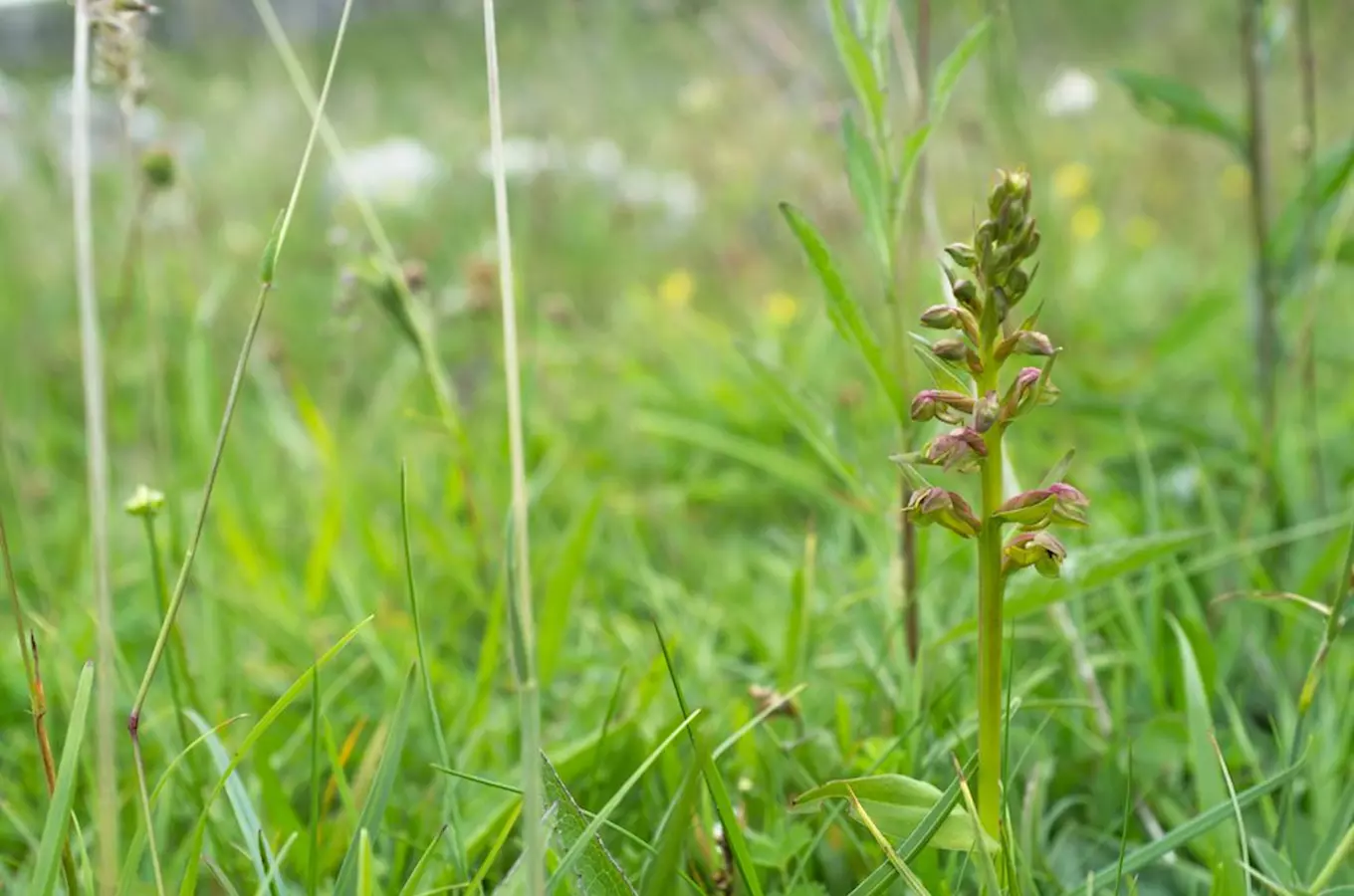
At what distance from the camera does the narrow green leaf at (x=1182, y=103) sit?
3.37 ft

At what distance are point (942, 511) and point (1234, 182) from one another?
3.45m

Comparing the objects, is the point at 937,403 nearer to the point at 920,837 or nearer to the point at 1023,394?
the point at 1023,394

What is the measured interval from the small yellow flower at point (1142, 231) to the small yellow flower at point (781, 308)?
3.92ft

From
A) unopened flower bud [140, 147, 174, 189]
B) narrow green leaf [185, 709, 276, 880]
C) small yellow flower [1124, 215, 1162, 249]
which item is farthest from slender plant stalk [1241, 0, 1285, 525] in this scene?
small yellow flower [1124, 215, 1162, 249]

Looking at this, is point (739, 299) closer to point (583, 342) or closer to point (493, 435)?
point (583, 342)

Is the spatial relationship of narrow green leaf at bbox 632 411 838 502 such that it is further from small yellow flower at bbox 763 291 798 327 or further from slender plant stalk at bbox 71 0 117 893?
slender plant stalk at bbox 71 0 117 893

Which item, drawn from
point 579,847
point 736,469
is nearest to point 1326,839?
point 579,847

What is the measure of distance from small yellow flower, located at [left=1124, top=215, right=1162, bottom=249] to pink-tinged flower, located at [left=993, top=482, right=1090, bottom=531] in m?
2.93

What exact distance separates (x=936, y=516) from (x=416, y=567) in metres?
0.95

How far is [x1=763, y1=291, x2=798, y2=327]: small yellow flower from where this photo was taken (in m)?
2.40

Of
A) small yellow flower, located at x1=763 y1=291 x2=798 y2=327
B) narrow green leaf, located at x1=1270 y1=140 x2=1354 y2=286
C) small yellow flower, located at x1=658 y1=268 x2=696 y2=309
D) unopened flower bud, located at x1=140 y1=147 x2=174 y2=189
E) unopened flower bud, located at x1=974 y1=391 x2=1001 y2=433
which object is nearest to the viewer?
unopened flower bud, located at x1=974 y1=391 x2=1001 y2=433

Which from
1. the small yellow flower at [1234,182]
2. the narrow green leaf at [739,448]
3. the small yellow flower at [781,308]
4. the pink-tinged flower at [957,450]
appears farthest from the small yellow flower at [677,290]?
the pink-tinged flower at [957,450]

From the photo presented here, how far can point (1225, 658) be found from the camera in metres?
0.99

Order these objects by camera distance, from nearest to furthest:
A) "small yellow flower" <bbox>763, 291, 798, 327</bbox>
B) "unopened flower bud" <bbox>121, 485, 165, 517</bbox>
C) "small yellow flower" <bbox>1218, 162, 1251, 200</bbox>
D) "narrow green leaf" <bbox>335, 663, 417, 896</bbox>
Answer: "narrow green leaf" <bbox>335, 663, 417, 896</bbox>, "unopened flower bud" <bbox>121, 485, 165, 517</bbox>, "small yellow flower" <bbox>763, 291, 798, 327</bbox>, "small yellow flower" <bbox>1218, 162, 1251, 200</bbox>
